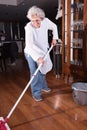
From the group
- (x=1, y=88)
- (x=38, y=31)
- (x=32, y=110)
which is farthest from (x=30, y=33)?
(x=1, y=88)

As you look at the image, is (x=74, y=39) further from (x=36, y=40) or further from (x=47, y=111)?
(x=47, y=111)

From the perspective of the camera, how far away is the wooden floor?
1830 mm

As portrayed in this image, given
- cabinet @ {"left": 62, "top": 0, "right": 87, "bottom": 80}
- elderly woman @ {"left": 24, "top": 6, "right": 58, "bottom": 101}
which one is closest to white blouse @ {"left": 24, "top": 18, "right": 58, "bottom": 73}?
elderly woman @ {"left": 24, "top": 6, "right": 58, "bottom": 101}

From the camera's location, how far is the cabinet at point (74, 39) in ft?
9.55

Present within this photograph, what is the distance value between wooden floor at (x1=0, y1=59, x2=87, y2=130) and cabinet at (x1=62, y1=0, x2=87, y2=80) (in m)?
0.35

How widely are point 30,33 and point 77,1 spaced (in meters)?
1.41

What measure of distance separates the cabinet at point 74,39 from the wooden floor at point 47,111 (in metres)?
0.35

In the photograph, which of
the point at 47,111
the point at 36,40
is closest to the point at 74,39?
the point at 36,40

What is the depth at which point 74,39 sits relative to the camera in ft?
10.4

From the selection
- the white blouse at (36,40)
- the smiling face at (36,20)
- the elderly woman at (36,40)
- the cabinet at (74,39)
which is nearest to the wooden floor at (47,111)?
the elderly woman at (36,40)

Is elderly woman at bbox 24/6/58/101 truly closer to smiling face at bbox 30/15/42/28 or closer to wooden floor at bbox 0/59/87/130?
smiling face at bbox 30/15/42/28

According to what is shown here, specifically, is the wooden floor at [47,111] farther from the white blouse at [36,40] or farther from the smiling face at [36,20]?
the smiling face at [36,20]

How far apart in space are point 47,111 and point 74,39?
5.27ft

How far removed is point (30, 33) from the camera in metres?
2.21
